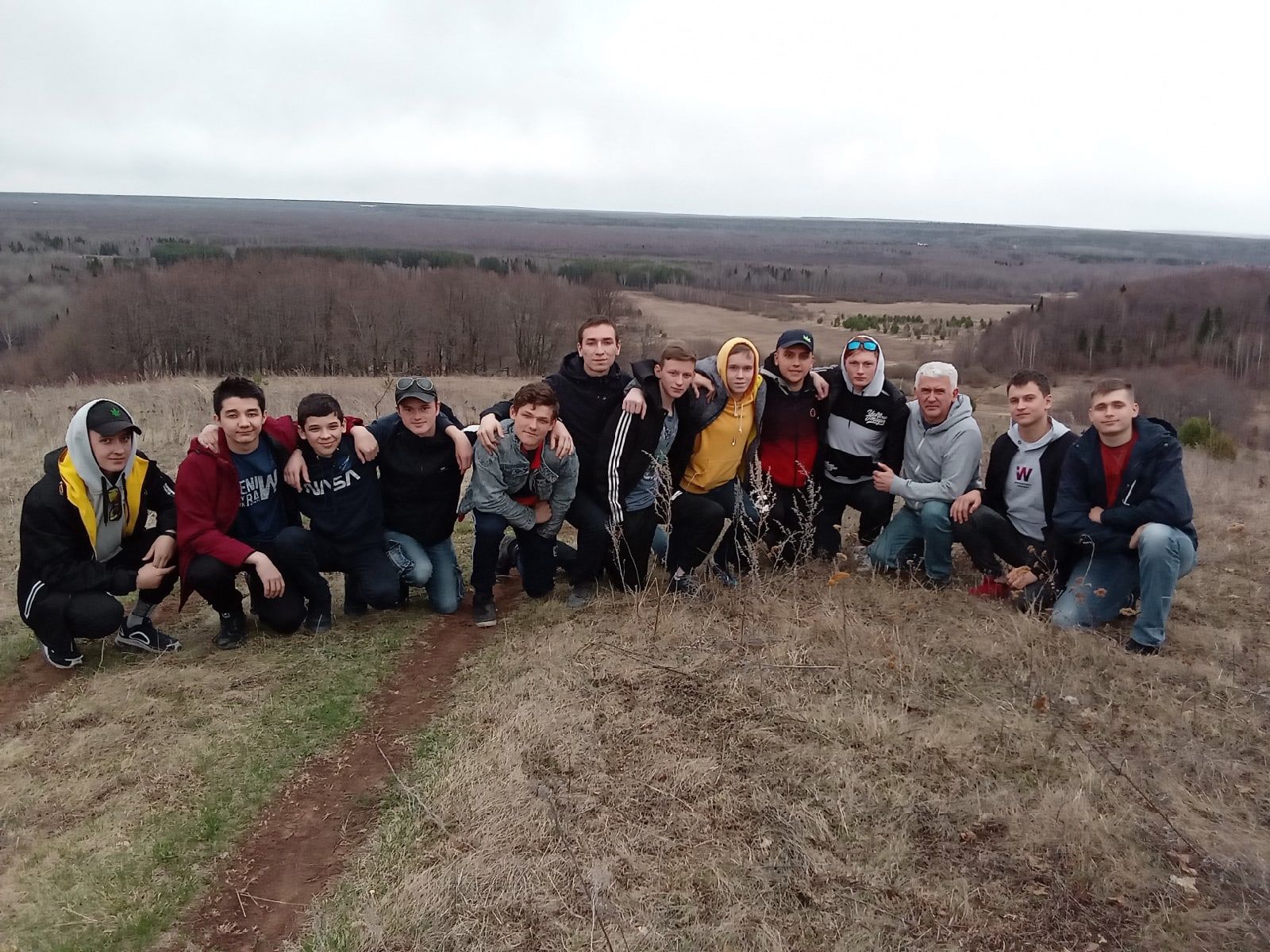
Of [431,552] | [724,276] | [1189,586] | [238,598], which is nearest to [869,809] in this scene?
[431,552]

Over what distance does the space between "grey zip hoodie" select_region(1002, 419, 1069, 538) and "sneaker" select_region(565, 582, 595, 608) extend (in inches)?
111

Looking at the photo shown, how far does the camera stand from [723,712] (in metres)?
3.98

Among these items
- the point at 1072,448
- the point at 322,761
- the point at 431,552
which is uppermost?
the point at 1072,448

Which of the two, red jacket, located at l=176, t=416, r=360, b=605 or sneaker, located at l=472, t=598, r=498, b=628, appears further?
sneaker, located at l=472, t=598, r=498, b=628

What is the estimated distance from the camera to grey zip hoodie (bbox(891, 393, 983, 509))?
18.1 feet

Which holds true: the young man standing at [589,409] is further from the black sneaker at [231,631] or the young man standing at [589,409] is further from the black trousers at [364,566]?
the black sneaker at [231,631]

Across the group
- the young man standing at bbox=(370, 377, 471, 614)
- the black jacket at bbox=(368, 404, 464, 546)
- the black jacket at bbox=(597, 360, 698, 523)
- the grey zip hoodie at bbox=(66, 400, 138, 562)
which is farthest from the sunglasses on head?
the grey zip hoodie at bbox=(66, 400, 138, 562)

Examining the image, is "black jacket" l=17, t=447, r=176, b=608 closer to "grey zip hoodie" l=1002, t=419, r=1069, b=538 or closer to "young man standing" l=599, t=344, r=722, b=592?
"young man standing" l=599, t=344, r=722, b=592

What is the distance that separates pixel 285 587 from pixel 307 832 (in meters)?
1.95

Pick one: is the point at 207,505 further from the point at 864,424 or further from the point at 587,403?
the point at 864,424

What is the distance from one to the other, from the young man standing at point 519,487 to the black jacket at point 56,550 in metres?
1.94

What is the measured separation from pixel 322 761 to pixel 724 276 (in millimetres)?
117941

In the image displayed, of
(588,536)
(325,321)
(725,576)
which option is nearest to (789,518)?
(725,576)

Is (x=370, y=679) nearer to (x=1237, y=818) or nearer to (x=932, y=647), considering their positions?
(x=932, y=647)
